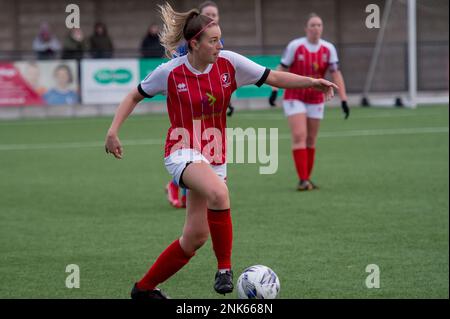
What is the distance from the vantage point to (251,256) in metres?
8.60

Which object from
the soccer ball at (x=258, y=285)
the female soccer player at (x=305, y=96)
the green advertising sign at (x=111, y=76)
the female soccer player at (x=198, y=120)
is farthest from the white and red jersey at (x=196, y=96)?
the green advertising sign at (x=111, y=76)

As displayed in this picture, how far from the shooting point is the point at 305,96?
41.8 feet

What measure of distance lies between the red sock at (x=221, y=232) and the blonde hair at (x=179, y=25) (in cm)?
118

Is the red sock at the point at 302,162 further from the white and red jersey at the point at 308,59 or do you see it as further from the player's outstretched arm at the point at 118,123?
the player's outstretched arm at the point at 118,123

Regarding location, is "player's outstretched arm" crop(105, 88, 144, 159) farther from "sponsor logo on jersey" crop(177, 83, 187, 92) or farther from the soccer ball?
the soccer ball

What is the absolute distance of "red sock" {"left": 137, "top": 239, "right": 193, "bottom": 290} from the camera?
6812 mm

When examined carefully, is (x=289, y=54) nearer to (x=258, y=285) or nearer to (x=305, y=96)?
(x=305, y=96)

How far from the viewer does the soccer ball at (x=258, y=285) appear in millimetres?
6484

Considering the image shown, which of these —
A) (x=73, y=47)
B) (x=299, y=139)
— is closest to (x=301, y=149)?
(x=299, y=139)

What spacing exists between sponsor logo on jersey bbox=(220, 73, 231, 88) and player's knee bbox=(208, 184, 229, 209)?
718 millimetres

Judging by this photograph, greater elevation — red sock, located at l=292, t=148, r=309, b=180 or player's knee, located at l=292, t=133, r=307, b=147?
player's knee, located at l=292, t=133, r=307, b=147

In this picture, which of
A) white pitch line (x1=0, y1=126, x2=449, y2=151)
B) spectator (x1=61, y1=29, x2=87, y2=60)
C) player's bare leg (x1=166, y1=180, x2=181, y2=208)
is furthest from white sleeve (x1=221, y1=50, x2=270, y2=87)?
spectator (x1=61, y1=29, x2=87, y2=60)
